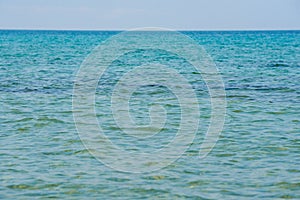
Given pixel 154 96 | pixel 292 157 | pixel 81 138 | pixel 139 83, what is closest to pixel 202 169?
pixel 292 157

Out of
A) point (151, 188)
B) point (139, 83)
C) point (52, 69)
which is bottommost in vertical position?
point (151, 188)

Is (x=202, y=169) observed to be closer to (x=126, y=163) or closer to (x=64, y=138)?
(x=126, y=163)

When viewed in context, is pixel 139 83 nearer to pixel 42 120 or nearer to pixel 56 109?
pixel 56 109

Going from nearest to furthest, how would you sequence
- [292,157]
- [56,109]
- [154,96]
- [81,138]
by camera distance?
[292,157] < [81,138] < [56,109] < [154,96]

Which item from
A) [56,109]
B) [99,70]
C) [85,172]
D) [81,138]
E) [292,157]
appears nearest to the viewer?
[85,172]

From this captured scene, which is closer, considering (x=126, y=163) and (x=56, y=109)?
(x=126, y=163)

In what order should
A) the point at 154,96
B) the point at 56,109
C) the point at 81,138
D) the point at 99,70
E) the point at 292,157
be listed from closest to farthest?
the point at 292,157
the point at 81,138
the point at 56,109
the point at 154,96
the point at 99,70

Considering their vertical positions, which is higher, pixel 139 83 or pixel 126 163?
pixel 139 83

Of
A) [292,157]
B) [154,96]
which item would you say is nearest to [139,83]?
[154,96]

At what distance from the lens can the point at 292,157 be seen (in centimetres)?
1452

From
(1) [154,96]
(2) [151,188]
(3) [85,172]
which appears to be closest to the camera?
(2) [151,188]

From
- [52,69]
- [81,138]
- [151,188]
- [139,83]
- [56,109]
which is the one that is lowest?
[151,188]

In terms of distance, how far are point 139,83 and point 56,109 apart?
10.5m

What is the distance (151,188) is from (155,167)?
5.28ft
